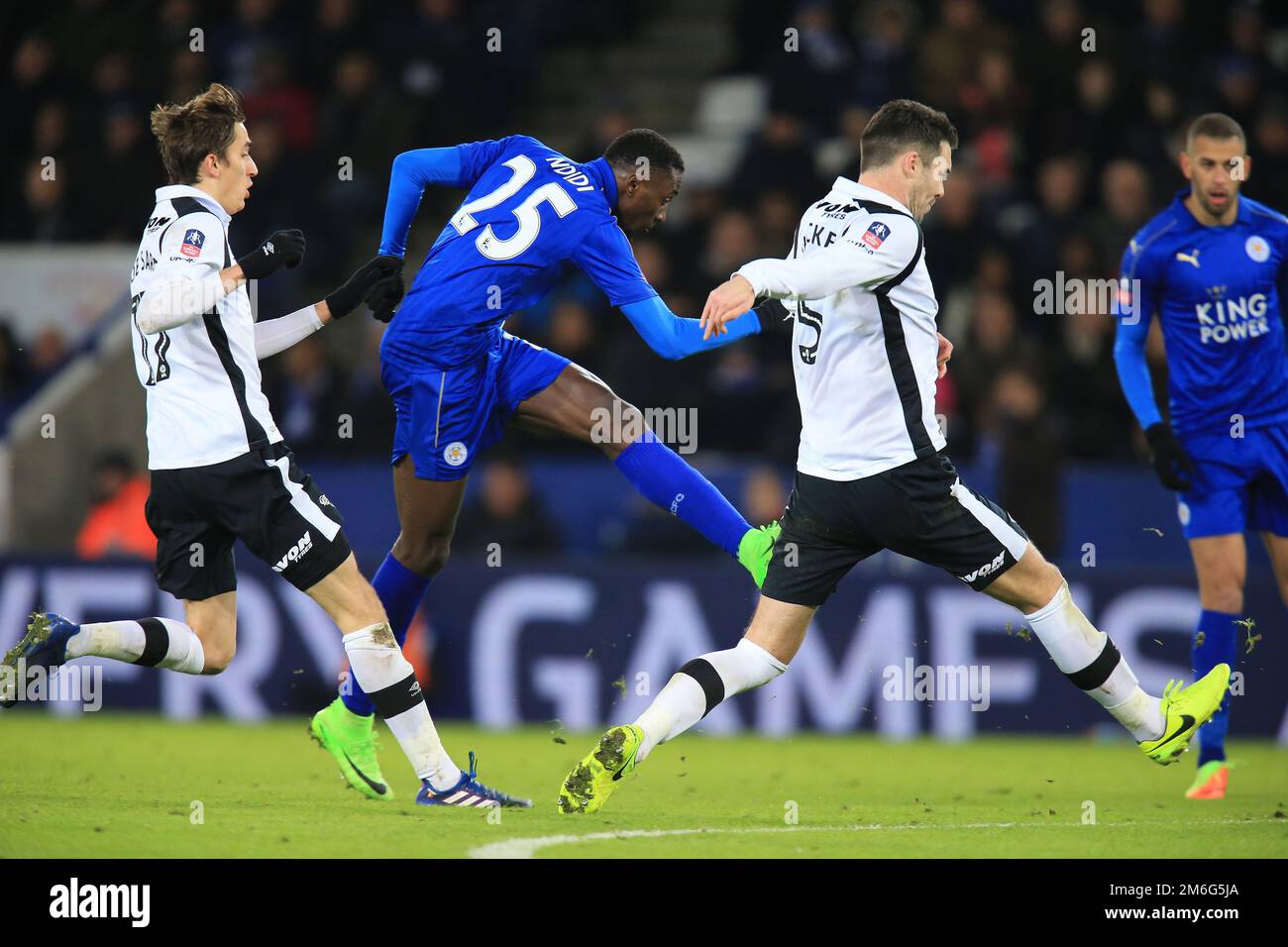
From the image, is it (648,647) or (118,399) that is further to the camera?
(118,399)

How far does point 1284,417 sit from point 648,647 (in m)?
3.89

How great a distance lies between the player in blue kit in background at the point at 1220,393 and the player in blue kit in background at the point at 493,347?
204 cm

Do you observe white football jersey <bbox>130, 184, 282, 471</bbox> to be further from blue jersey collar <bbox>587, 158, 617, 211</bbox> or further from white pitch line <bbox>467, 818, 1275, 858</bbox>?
white pitch line <bbox>467, 818, 1275, 858</bbox>

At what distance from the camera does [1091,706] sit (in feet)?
31.9

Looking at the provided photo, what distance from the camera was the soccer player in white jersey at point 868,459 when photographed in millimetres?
5613

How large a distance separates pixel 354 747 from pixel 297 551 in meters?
1.03

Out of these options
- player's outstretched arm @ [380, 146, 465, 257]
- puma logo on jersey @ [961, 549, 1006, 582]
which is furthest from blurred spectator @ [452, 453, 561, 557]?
puma logo on jersey @ [961, 549, 1006, 582]

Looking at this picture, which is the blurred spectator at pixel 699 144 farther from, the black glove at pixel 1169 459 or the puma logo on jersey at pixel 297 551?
the puma logo on jersey at pixel 297 551

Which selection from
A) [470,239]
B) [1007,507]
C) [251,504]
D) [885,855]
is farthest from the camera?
[1007,507]

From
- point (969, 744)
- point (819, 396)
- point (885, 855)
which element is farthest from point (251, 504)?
point (969, 744)

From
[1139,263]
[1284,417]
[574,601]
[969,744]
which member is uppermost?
[1139,263]

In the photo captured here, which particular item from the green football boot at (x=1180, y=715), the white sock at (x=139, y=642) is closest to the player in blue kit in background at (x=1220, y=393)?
the green football boot at (x=1180, y=715)

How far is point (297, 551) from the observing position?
5.96m

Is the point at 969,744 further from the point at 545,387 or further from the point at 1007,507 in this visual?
the point at 545,387
